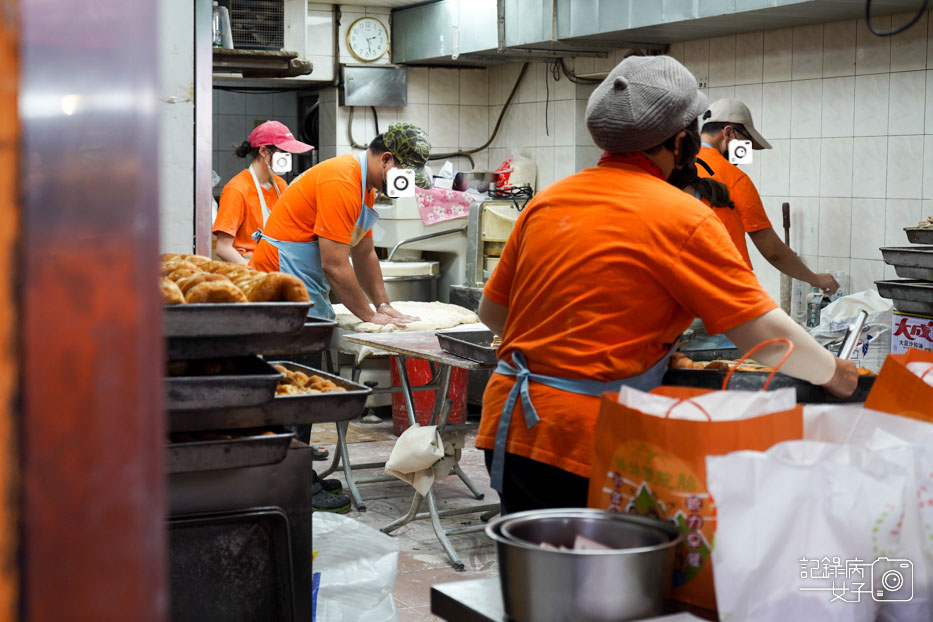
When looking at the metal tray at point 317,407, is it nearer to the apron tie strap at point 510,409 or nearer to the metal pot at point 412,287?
the apron tie strap at point 510,409

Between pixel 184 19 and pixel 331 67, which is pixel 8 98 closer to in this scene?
pixel 184 19

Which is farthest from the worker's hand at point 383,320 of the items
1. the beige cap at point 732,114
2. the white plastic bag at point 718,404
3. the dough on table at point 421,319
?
the white plastic bag at point 718,404

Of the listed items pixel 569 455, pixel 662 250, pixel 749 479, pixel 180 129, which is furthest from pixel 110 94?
pixel 180 129

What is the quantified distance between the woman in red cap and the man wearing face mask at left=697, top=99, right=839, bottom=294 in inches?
93.9

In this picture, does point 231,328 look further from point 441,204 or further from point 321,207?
point 441,204

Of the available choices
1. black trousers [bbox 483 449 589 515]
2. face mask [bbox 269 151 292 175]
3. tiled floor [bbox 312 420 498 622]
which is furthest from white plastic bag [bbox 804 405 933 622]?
face mask [bbox 269 151 292 175]

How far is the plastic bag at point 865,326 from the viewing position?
459 centimetres

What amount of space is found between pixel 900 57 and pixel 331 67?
4.41m

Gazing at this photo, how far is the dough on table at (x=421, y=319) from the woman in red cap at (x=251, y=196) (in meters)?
0.63

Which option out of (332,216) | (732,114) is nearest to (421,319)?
(332,216)

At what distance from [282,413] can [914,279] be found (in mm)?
2804

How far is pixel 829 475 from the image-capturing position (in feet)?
4.27

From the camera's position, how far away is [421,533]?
15.1 ft

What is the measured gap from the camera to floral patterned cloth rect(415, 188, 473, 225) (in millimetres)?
6984
